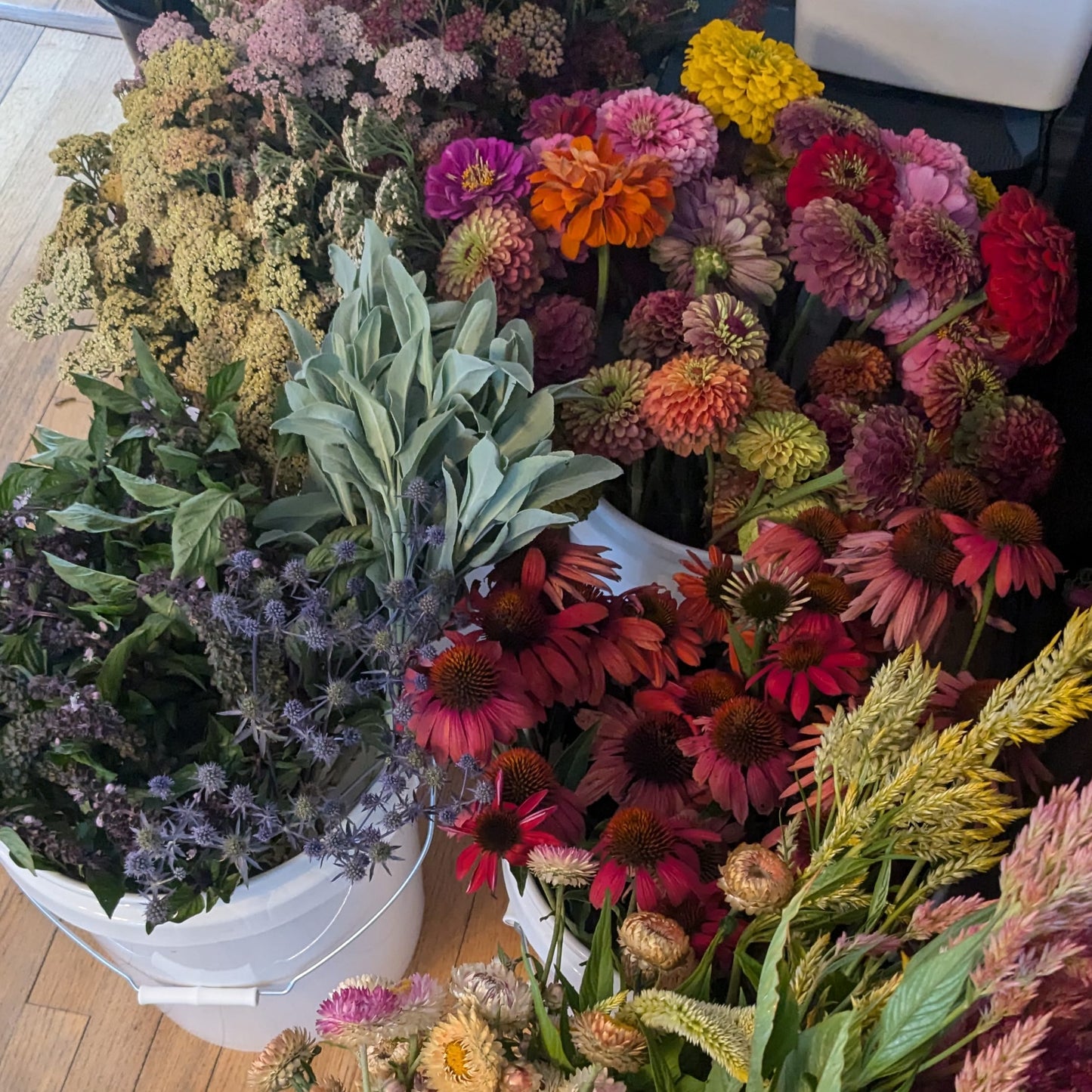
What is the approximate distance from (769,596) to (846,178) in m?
0.33

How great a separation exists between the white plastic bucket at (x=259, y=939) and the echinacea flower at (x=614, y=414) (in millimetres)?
365

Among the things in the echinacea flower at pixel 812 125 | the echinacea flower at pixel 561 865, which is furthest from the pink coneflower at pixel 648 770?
the echinacea flower at pixel 812 125

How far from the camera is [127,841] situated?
2.13 feet

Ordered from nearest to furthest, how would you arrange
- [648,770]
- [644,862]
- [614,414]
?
[644,862] < [648,770] < [614,414]

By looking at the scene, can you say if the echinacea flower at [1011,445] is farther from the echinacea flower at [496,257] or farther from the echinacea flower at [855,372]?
the echinacea flower at [496,257]

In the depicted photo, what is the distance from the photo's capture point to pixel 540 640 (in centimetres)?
62

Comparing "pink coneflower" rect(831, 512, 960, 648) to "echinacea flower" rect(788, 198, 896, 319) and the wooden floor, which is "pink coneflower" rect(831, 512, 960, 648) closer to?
"echinacea flower" rect(788, 198, 896, 319)

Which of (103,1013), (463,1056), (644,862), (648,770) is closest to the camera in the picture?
(463,1056)

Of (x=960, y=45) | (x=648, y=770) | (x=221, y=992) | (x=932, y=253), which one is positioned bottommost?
(x=221, y=992)

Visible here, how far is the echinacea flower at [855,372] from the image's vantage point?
2.52ft

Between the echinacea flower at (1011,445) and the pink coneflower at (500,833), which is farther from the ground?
the echinacea flower at (1011,445)

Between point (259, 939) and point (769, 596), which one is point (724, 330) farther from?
point (259, 939)

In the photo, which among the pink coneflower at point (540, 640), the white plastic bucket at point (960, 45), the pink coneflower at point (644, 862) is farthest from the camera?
the white plastic bucket at point (960, 45)

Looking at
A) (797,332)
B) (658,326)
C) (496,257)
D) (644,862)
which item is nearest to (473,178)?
(496,257)
